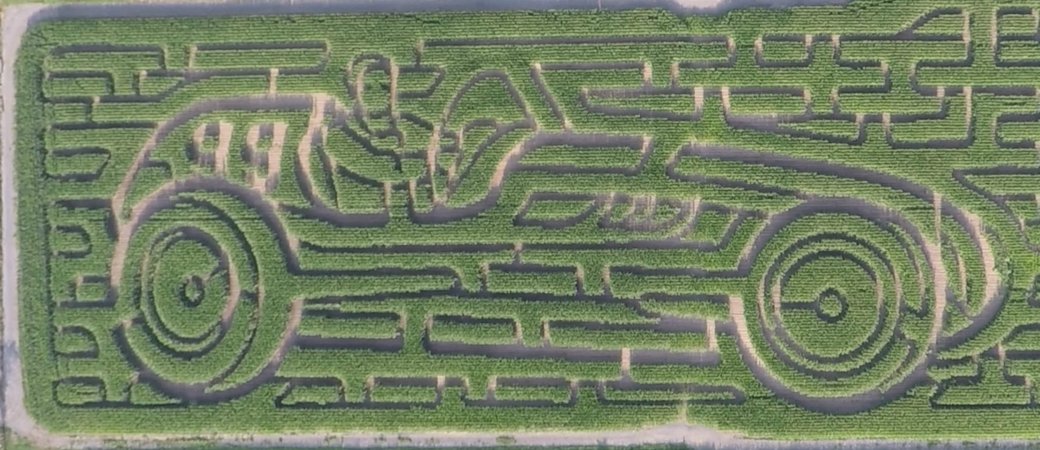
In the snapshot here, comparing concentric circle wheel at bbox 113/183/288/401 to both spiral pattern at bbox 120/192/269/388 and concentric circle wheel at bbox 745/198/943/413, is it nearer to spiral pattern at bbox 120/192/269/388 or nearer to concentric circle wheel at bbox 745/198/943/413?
spiral pattern at bbox 120/192/269/388

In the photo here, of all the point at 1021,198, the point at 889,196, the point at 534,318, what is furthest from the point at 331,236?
the point at 1021,198


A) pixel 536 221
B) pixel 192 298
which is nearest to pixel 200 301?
pixel 192 298

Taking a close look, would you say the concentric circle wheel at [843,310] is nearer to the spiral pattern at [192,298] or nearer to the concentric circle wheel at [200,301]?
the concentric circle wheel at [200,301]

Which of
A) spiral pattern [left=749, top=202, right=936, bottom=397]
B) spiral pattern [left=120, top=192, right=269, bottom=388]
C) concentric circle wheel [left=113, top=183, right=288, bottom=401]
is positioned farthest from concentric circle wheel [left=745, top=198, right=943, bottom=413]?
spiral pattern [left=120, top=192, right=269, bottom=388]

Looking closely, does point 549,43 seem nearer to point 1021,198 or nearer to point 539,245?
point 539,245

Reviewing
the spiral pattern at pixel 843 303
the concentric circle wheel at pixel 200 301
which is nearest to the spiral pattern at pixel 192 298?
the concentric circle wheel at pixel 200 301

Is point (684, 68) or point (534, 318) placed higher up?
point (684, 68)
